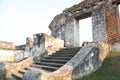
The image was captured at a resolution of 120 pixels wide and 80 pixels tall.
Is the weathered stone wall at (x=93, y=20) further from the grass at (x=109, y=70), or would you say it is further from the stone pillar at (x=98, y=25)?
the grass at (x=109, y=70)

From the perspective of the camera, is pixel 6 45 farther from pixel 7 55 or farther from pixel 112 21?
pixel 112 21

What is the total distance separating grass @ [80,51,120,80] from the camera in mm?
6754

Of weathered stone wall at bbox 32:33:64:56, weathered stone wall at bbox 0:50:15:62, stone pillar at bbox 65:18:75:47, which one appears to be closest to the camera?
weathered stone wall at bbox 32:33:64:56

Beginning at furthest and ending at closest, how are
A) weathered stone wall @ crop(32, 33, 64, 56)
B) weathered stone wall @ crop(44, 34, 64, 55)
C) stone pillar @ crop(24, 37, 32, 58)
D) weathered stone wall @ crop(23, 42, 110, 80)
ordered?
stone pillar @ crop(24, 37, 32, 58), weathered stone wall @ crop(32, 33, 64, 56), weathered stone wall @ crop(44, 34, 64, 55), weathered stone wall @ crop(23, 42, 110, 80)

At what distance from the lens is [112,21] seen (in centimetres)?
1022

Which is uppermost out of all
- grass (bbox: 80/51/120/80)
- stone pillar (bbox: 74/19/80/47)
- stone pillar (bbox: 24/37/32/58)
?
stone pillar (bbox: 74/19/80/47)

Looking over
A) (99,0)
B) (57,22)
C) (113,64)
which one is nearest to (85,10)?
(99,0)

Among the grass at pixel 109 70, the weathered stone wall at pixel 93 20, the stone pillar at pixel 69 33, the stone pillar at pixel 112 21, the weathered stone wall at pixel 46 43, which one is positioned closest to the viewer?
the grass at pixel 109 70

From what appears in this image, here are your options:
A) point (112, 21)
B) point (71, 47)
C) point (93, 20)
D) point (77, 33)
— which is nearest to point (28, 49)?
point (77, 33)

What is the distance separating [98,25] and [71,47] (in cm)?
238

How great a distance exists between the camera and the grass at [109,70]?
6754mm

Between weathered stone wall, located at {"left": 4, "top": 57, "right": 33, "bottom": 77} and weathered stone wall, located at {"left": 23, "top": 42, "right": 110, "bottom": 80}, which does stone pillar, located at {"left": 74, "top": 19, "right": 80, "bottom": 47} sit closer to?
weathered stone wall, located at {"left": 23, "top": 42, "right": 110, "bottom": 80}

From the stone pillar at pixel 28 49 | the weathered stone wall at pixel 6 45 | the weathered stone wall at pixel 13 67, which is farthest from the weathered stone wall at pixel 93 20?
the weathered stone wall at pixel 6 45

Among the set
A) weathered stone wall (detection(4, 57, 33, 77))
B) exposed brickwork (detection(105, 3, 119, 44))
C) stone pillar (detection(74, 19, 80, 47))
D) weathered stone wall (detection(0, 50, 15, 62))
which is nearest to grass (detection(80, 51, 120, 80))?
exposed brickwork (detection(105, 3, 119, 44))
